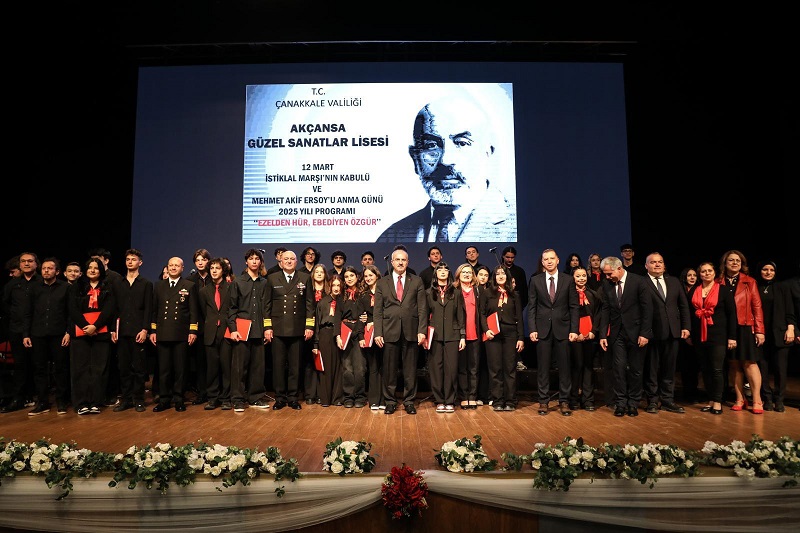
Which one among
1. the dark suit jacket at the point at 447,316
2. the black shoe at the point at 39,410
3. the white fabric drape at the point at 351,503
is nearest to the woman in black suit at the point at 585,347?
the dark suit jacket at the point at 447,316

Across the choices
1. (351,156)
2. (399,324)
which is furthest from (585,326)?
(351,156)

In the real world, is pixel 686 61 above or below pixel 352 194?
above

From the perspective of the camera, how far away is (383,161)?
712cm

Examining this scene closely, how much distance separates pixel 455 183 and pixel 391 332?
302 centimetres

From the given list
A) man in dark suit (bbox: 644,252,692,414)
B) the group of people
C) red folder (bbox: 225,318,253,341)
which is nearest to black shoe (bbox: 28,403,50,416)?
the group of people

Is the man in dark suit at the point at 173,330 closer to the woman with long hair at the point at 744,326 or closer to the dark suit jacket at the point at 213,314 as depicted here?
the dark suit jacket at the point at 213,314

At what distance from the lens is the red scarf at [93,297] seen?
16.3 ft

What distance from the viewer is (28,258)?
5.20m

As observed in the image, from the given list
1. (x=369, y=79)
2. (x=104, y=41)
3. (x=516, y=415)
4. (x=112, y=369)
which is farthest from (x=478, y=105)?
(x=112, y=369)

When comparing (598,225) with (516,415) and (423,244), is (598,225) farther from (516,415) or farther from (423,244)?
(516,415)

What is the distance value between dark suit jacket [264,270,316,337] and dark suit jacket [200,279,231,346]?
0.45 m

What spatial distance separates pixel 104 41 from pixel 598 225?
770 cm

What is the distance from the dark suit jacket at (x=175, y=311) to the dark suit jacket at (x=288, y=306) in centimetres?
79

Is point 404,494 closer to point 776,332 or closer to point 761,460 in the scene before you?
point 761,460
